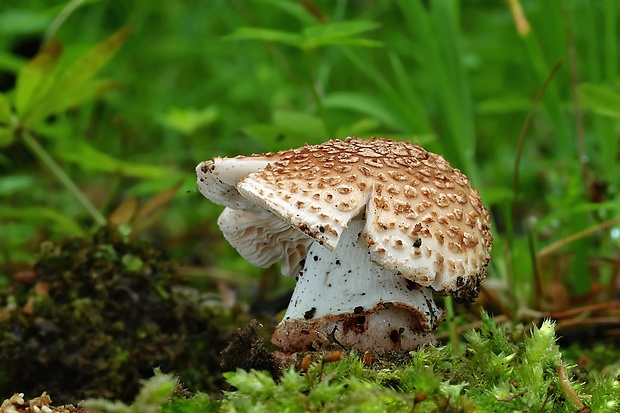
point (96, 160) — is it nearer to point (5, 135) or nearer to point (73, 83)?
point (5, 135)

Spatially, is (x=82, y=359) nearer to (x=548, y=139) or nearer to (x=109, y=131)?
(x=109, y=131)

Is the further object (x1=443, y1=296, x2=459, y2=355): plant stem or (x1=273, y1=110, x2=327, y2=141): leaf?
(x1=273, y1=110, x2=327, y2=141): leaf

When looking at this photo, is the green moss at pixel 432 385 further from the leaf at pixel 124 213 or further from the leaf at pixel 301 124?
the leaf at pixel 124 213

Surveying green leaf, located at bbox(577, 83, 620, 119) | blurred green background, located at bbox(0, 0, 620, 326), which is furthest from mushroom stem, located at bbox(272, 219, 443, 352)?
green leaf, located at bbox(577, 83, 620, 119)

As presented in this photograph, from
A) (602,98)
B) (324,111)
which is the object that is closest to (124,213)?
(324,111)

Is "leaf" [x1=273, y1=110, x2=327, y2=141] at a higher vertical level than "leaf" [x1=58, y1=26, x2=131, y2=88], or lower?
higher

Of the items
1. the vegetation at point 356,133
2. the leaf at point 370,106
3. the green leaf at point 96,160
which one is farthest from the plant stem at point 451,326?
the green leaf at point 96,160

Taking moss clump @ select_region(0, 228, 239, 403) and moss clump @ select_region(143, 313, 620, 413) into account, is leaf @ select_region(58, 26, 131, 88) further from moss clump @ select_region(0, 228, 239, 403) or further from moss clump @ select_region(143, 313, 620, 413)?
moss clump @ select_region(143, 313, 620, 413)
